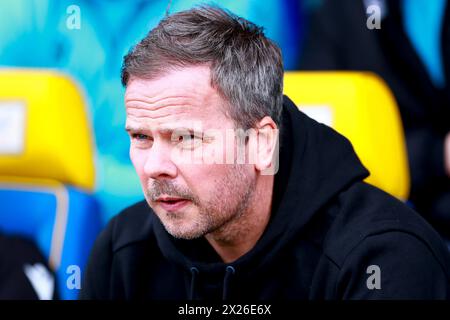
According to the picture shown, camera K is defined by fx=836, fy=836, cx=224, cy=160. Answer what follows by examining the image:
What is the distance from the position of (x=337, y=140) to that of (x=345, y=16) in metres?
0.78

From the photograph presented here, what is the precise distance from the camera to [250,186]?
4.12ft

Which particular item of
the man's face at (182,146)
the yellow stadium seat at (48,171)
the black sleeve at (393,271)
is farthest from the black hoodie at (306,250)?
the yellow stadium seat at (48,171)

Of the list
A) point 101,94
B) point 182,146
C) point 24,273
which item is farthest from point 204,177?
point 101,94

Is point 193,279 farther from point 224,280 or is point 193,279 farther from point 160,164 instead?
point 160,164

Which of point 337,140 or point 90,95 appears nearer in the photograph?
point 337,140

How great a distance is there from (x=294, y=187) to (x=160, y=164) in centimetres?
21

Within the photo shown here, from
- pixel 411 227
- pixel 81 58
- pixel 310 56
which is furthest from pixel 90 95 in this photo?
pixel 411 227

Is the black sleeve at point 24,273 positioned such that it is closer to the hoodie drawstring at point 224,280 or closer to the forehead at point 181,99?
the hoodie drawstring at point 224,280

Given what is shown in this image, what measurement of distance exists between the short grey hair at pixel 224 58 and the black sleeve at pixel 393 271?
9.7 inches

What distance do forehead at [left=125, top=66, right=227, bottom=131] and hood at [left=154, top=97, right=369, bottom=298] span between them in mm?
146

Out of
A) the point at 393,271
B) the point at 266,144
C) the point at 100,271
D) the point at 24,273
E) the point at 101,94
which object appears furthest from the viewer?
the point at 101,94

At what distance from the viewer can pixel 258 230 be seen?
1.31 metres
